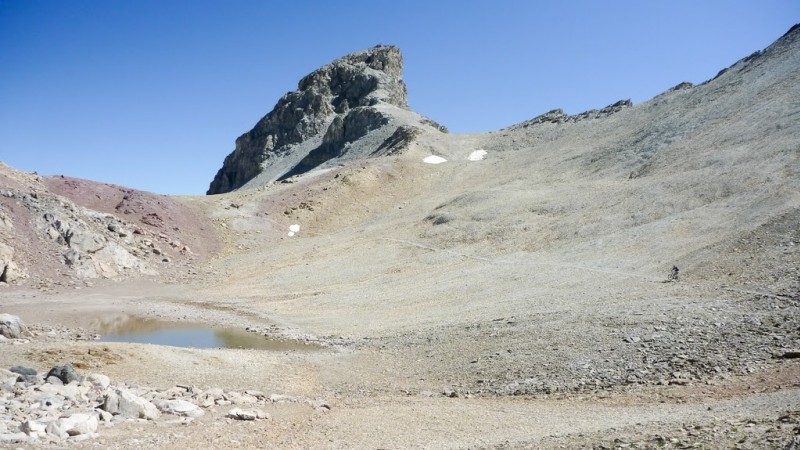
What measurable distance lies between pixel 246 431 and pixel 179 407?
6.45ft

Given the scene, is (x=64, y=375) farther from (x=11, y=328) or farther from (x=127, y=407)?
(x=11, y=328)

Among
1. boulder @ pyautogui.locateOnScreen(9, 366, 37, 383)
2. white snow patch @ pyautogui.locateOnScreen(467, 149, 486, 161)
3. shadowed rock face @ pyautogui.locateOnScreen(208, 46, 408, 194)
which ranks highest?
shadowed rock face @ pyautogui.locateOnScreen(208, 46, 408, 194)

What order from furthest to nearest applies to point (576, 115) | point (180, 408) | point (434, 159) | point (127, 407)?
point (576, 115)
point (434, 159)
point (180, 408)
point (127, 407)

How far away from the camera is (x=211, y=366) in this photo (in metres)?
19.9

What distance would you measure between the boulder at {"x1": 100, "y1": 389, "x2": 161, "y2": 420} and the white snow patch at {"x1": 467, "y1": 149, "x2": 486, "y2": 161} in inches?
2676

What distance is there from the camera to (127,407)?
1315cm

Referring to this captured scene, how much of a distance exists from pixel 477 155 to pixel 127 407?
70.2 meters

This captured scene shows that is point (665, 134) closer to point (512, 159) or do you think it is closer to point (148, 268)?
point (512, 159)

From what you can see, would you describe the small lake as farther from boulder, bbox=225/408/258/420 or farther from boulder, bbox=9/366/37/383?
boulder, bbox=225/408/258/420

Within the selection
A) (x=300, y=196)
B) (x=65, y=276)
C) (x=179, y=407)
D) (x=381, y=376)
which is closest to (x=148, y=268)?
(x=65, y=276)

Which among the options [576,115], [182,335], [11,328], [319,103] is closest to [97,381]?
[11,328]

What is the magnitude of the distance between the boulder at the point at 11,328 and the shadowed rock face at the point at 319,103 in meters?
87.9

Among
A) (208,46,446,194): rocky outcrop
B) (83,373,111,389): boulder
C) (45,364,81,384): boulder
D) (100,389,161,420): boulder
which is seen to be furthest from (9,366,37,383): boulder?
(208,46,446,194): rocky outcrop

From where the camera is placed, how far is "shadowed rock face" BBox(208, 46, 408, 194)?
381ft
